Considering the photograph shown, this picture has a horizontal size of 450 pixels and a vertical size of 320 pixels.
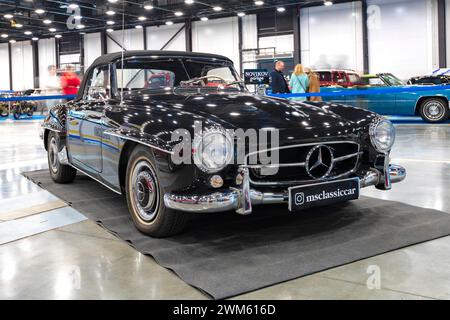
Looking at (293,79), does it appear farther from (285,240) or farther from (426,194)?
(285,240)

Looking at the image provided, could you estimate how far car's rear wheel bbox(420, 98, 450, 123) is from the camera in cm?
1207

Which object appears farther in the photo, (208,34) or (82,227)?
(208,34)

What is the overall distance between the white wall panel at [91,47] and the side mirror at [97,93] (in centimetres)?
2513

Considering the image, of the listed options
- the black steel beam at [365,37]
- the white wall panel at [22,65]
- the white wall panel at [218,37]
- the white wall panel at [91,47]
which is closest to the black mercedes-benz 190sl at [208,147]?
the black steel beam at [365,37]

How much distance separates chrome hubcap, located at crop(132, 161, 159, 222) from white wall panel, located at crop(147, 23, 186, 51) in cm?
2277

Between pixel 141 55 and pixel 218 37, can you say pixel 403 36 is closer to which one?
pixel 218 37

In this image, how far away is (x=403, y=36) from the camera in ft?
64.5

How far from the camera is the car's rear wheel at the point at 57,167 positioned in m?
5.20

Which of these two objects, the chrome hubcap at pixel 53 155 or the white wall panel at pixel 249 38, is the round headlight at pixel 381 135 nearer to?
the chrome hubcap at pixel 53 155

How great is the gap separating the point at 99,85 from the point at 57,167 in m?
1.30

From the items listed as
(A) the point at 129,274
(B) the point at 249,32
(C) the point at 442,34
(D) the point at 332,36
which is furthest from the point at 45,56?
(A) the point at 129,274

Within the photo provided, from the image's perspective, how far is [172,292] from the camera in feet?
7.99

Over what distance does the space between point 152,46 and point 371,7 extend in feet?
37.8
